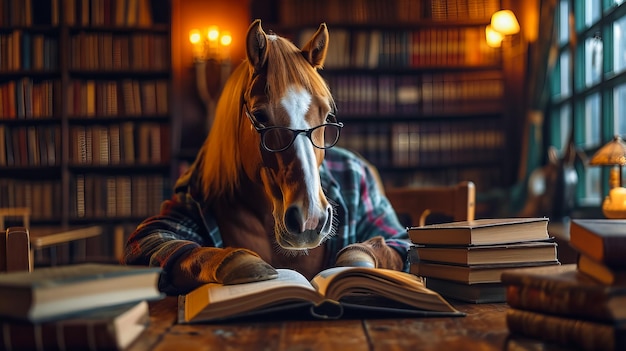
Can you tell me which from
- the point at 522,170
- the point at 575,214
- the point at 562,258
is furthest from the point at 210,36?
the point at 562,258

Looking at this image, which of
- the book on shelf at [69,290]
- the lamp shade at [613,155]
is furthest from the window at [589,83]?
the book on shelf at [69,290]

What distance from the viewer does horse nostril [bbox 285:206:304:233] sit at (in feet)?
3.35

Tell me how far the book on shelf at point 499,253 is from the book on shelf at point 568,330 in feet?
0.68

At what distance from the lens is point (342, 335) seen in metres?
0.84

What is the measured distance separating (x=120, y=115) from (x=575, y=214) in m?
2.89

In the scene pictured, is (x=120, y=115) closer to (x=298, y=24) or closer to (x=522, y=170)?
(x=298, y=24)

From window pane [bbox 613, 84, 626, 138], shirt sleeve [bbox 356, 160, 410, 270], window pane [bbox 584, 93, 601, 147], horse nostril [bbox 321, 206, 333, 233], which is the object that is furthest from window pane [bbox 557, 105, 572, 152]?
horse nostril [bbox 321, 206, 333, 233]

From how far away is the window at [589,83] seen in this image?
131 inches

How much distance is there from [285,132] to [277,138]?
0.02 meters

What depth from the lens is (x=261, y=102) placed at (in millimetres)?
1144

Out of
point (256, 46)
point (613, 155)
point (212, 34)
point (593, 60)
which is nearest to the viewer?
point (256, 46)

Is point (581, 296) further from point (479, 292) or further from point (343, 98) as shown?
point (343, 98)

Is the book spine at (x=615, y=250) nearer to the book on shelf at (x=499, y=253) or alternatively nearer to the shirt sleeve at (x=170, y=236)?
the book on shelf at (x=499, y=253)

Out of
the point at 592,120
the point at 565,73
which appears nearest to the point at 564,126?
the point at 565,73
